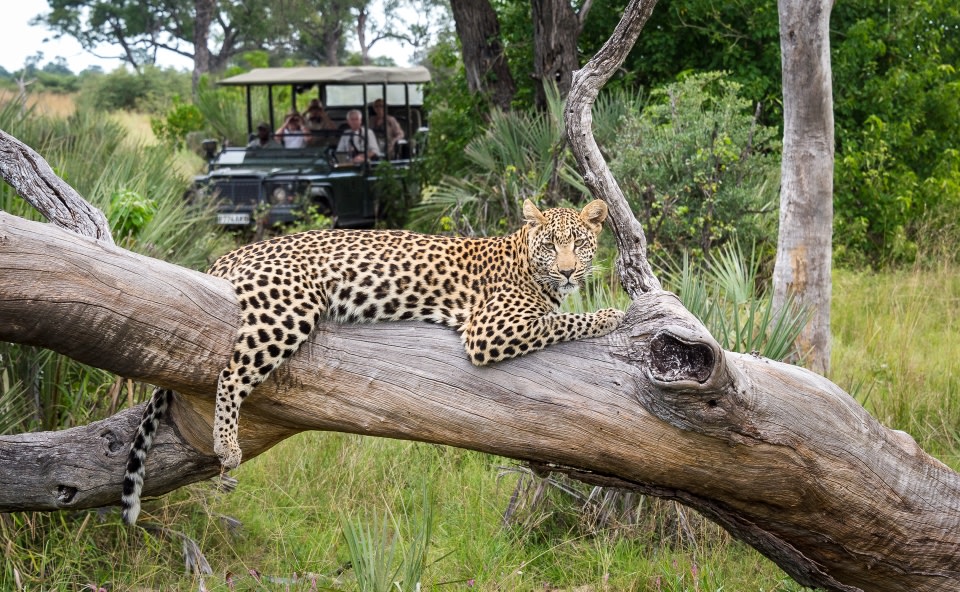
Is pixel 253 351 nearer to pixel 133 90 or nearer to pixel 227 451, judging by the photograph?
pixel 227 451

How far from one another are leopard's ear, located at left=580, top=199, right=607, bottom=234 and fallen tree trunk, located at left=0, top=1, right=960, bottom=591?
1.14 ft

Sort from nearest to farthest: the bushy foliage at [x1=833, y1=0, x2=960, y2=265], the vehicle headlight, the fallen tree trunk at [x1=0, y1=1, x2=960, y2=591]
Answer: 1. the fallen tree trunk at [x1=0, y1=1, x2=960, y2=591]
2. the bushy foliage at [x1=833, y1=0, x2=960, y2=265]
3. the vehicle headlight

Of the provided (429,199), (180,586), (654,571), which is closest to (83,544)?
(180,586)

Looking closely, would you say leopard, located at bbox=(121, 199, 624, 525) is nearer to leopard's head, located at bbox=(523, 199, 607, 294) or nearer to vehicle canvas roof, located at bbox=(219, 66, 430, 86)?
leopard's head, located at bbox=(523, 199, 607, 294)

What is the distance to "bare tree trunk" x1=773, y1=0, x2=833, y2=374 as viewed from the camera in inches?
311

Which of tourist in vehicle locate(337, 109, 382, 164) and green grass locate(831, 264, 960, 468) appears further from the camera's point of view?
tourist in vehicle locate(337, 109, 382, 164)

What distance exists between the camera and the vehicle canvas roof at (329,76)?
54.7 feet

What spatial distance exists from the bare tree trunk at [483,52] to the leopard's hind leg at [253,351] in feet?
35.8

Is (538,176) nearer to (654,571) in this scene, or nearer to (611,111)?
(611,111)

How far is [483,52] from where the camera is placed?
15242 mm

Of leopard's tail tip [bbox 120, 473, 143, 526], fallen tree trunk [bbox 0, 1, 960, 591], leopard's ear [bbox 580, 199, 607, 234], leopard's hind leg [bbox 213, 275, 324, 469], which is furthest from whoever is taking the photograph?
leopard's ear [bbox 580, 199, 607, 234]

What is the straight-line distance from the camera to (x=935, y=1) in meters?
14.2

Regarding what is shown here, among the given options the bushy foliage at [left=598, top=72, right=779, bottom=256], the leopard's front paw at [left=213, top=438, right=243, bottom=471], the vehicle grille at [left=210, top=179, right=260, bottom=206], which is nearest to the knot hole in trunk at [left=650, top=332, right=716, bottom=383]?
the leopard's front paw at [left=213, top=438, right=243, bottom=471]

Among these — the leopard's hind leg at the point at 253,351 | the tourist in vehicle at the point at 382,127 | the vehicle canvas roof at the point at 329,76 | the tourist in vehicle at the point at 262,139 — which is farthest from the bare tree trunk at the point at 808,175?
the tourist in vehicle at the point at 262,139
